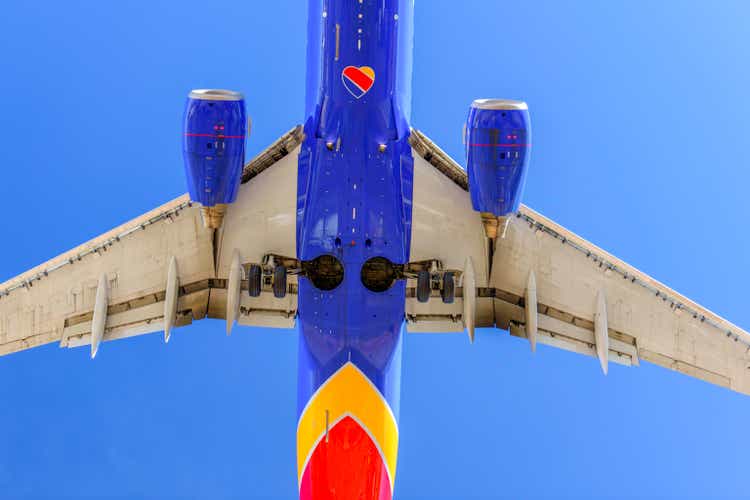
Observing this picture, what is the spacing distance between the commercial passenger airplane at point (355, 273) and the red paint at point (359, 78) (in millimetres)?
Result: 27

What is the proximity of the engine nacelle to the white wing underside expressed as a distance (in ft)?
6.19

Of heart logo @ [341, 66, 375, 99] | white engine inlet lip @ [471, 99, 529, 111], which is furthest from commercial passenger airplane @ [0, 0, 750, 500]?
white engine inlet lip @ [471, 99, 529, 111]

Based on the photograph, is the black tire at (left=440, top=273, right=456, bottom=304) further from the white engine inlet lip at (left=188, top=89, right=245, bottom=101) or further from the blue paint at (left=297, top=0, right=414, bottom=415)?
the white engine inlet lip at (left=188, top=89, right=245, bottom=101)

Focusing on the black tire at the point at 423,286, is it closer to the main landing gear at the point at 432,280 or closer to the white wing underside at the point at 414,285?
the main landing gear at the point at 432,280

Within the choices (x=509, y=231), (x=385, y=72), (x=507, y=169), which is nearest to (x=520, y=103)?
(x=507, y=169)

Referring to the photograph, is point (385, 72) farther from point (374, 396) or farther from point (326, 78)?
point (374, 396)

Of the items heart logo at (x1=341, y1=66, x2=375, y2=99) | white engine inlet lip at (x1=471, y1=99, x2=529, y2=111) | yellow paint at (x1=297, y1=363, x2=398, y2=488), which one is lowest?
yellow paint at (x1=297, y1=363, x2=398, y2=488)

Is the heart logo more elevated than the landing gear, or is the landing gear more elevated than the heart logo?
the heart logo

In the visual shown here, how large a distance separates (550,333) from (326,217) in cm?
434

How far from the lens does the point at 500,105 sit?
15.1 metres

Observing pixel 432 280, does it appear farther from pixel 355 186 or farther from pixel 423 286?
pixel 355 186

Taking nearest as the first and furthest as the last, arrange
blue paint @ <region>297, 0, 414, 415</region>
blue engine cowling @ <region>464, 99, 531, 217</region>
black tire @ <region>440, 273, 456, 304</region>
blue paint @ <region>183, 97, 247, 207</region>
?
blue engine cowling @ <region>464, 99, 531, 217</region>
blue paint @ <region>183, 97, 247, 207</region>
blue paint @ <region>297, 0, 414, 415</region>
black tire @ <region>440, 273, 456, 304</region>

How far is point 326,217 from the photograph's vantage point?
1669cm

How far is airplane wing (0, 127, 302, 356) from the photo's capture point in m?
18.0
